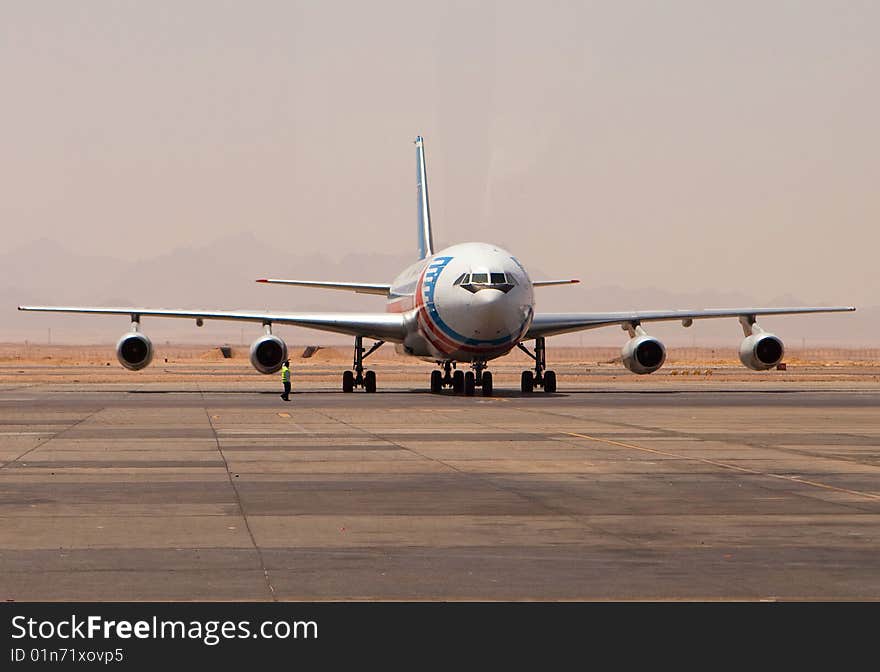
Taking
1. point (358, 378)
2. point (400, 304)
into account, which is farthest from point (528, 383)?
point (358, 378)

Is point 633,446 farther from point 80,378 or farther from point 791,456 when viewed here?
point 80,378

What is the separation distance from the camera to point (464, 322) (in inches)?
1715

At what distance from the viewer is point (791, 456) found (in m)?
22.5

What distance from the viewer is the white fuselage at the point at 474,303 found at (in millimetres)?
43219

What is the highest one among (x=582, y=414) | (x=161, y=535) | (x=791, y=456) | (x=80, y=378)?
(x=80, y=378)

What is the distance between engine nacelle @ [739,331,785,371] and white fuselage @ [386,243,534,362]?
883cm

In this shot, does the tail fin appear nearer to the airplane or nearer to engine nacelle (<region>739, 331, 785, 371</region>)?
the airplane

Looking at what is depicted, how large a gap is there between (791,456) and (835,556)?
10563mm

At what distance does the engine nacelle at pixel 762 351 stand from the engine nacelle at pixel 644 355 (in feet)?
10.2

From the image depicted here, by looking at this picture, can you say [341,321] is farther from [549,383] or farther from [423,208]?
[423,208]

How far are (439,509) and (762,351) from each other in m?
35.0

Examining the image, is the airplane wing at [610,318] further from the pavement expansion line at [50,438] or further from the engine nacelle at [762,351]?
the pavement expansion line at [50,438]
